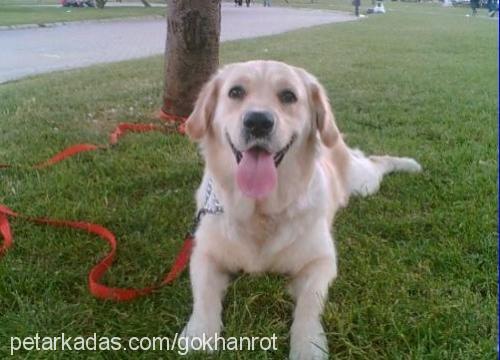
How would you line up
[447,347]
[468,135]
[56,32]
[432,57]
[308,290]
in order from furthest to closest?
[56,32] < [432,57] < [468,135] < [308,290] < [447,347]

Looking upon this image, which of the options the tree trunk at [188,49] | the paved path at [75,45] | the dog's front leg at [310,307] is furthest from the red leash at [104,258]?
the paved path at [75,45]

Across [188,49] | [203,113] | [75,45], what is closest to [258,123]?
[203,113]

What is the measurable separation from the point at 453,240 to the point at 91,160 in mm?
2897

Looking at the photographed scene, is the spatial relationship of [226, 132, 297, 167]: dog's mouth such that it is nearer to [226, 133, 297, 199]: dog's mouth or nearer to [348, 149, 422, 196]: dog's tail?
[226, 133, 297, 199]: dog's mouth

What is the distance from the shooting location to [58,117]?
19.1ft

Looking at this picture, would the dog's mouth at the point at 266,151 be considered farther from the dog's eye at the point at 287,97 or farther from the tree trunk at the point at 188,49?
the tree trunk at the point at 188,49

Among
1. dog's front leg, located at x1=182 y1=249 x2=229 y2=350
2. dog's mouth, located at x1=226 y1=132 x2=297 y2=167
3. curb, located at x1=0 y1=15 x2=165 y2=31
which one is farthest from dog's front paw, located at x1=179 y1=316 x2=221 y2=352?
curb, located at x1=0 y1=15 x2=165 y2=31

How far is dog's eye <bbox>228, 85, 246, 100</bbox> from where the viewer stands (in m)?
2.82

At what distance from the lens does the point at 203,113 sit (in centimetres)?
296

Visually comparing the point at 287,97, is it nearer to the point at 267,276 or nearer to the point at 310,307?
the point at 267,276

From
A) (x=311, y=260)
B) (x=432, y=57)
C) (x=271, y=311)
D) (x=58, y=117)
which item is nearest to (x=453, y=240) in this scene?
(x=311, y=260)

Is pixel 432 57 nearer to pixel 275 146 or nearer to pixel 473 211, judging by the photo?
pixel 473 211

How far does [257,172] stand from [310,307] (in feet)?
2.30

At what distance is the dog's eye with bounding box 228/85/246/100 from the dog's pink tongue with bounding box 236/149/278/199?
0.36m
